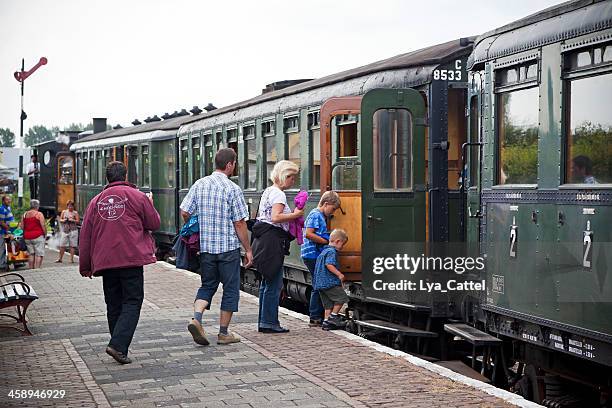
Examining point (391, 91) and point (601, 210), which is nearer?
point (601, 210)

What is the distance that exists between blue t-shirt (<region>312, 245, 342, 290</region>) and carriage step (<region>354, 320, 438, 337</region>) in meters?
0.67

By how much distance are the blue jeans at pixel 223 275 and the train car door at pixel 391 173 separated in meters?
2.00

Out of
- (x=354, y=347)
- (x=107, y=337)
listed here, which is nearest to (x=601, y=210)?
(x=354, y=347)

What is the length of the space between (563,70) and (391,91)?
404cm

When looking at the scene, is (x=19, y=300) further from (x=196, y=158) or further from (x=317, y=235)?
(x=196, y=158)

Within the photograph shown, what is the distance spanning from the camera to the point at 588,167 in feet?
26.6

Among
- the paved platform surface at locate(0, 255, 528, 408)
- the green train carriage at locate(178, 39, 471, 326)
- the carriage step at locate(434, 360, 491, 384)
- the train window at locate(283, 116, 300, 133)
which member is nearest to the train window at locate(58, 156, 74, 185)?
the train window at locate(283, 116, 300, 133)

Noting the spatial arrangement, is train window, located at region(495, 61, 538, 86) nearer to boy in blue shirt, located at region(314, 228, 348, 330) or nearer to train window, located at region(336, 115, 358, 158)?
boy in blue shirt, located at region(314, 228, 348, 330)

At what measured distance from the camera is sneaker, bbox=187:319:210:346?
1096 cm

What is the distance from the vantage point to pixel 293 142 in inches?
658

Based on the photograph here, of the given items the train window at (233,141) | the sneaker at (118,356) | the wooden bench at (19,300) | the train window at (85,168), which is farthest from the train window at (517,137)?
the train window at (85,168)

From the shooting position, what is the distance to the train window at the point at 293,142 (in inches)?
647

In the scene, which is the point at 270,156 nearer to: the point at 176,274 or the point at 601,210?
the point at 176,274

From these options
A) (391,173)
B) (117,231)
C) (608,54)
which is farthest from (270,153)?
(608,54)
